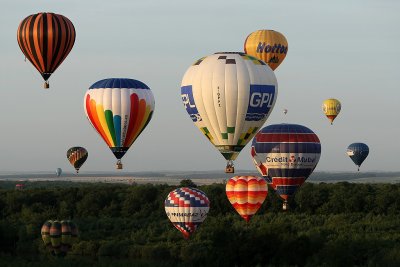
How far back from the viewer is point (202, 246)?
60.7 meters

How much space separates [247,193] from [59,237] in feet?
41.6

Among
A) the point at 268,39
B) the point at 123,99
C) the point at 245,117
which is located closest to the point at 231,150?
the point at 245,117

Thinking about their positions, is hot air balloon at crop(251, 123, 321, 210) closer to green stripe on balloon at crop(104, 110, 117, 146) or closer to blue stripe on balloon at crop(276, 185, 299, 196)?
blue stripe on balloon at crop(276, 185, 299, 196)

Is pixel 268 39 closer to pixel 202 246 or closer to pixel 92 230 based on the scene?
pixel 202 246

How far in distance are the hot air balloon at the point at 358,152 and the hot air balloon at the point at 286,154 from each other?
36824 mm

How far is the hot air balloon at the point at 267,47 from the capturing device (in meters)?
63.7

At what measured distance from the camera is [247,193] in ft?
196

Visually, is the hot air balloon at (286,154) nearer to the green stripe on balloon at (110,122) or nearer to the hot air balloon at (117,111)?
the hot air balloon at (117,111)

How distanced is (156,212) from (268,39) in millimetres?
25317

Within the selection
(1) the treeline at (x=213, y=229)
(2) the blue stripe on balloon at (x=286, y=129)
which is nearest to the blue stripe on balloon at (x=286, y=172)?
(2) the blue stripe on balloon at (x=286, y=129)

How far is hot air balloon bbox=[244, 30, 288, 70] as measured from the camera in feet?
209

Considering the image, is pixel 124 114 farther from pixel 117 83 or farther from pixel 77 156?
pixel 77 156

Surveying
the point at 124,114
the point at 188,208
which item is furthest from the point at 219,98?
the point at 188,208

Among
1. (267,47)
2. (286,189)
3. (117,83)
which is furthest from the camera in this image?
(267,47)
